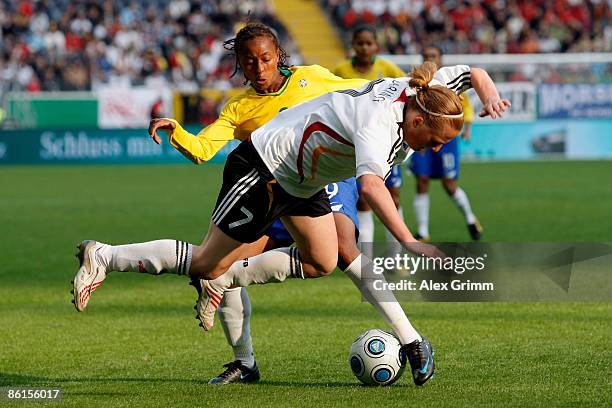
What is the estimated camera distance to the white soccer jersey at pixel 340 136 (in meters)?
5.64

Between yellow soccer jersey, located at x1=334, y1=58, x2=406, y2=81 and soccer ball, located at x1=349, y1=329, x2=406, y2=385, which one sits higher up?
yellow soccer jersey, located at x1=334, y1=58, x2=406, y2=81

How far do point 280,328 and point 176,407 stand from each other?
2.62 metres

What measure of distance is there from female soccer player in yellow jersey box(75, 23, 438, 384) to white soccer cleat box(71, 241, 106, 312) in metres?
0.02

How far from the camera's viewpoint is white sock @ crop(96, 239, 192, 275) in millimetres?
6531

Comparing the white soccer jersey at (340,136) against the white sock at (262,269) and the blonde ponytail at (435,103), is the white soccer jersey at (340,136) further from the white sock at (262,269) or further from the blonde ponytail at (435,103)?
the white sock at (262,269)

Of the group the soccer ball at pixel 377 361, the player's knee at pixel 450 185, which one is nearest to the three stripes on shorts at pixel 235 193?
the soccer ball at pixel 377 361

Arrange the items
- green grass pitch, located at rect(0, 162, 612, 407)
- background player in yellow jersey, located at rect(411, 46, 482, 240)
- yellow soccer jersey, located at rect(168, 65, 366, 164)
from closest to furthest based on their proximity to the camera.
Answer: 1. green grass pitch, located at rect(0, 162, 612, 407)
2. yellow soccer jersey, located at rect(168, 65, 366, 164)
3. background player in yellow jersey, located at rect(411, 46, 482, 240)

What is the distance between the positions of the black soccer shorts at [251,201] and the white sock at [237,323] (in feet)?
1.92

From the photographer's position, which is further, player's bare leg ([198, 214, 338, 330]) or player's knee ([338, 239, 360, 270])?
player's knee ([338, 239, 360, 270])

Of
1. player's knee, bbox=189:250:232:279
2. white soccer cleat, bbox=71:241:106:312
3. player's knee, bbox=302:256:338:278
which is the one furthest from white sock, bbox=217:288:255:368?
white soccer cleat, bbox=71:241:106:312

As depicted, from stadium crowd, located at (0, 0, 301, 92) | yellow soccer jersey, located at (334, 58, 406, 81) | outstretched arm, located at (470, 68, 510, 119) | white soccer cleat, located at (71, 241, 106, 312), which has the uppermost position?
outstretched arm, located at (470, 68, 510, 119)

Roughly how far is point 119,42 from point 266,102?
2724 cm

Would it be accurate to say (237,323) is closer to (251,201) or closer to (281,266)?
(281,266)

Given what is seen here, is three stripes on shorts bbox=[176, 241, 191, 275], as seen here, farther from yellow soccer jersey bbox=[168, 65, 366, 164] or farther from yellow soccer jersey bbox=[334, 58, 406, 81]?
yellow soccer jersey bbox=[334, 58, 406, 81]
